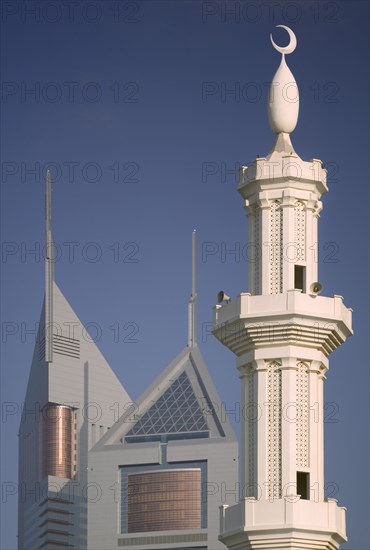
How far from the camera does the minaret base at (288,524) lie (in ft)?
135

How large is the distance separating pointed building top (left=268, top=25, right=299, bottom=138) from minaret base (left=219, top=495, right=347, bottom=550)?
35.4 ft

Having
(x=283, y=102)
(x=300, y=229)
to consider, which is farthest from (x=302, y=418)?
(x=283, y=102)

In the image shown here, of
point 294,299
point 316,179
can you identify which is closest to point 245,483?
point 294,299

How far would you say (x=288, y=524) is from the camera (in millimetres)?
40844

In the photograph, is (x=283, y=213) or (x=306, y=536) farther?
(x=283, y=213)

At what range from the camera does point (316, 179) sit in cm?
4400

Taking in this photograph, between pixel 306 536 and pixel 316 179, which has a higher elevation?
pixel 316 179

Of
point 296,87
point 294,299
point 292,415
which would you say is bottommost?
point 292,415

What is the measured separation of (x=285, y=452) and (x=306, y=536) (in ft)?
7.57

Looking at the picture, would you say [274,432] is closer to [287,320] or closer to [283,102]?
[287,320]

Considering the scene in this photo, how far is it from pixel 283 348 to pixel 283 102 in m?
7.15

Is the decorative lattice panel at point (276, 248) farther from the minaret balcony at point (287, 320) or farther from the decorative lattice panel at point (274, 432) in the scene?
the decorative lattice panel at point (274, 432)

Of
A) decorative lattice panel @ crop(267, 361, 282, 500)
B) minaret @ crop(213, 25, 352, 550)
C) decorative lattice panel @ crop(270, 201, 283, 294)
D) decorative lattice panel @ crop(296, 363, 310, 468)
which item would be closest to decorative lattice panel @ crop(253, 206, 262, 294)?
minaret @ crop(213, 25, 352, 550)

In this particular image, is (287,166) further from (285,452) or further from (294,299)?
(285,452)
